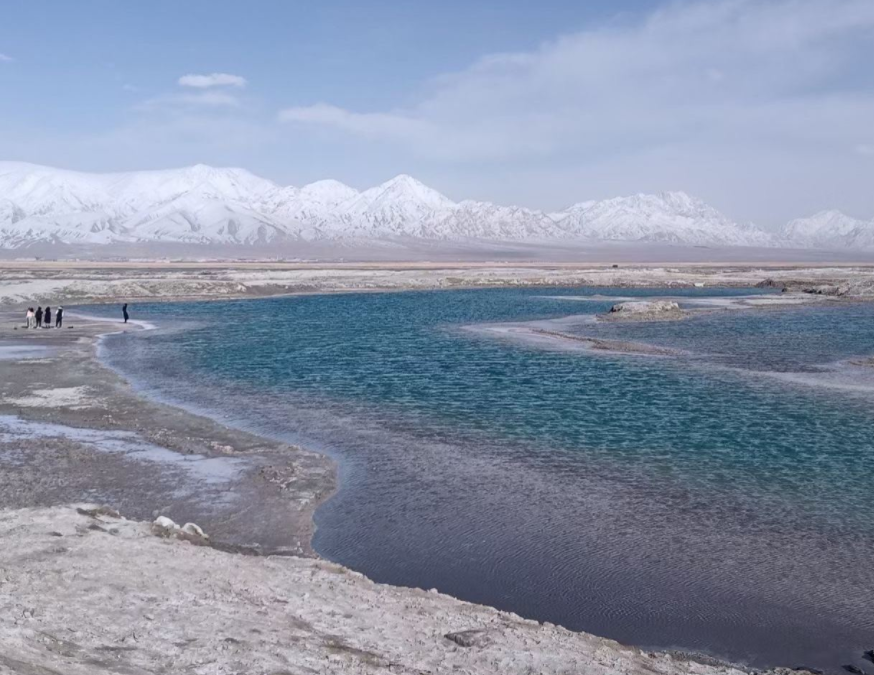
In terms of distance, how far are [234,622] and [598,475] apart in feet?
32.4

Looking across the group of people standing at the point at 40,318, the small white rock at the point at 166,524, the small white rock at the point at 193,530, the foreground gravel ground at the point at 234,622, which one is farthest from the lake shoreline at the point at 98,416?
the group of people standing at the point at 40,318

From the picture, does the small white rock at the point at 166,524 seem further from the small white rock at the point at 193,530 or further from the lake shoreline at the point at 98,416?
the lake shoreline at the point at 98,416

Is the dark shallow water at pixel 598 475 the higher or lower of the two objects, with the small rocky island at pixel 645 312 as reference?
lower

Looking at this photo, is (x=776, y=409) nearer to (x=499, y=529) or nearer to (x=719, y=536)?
(x=719, y=536)

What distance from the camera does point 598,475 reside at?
17719 mm

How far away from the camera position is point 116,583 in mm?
10406

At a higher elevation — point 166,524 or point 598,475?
point 166,524

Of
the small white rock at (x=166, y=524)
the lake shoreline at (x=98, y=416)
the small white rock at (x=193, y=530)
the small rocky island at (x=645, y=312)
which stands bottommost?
the lake shoreline at (x=98, y=416)

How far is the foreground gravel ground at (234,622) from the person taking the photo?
27.6ft

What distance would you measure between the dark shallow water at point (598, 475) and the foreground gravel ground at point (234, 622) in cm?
138

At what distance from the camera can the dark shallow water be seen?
1186 cm

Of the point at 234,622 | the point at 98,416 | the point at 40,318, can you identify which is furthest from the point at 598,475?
the point at 40,318

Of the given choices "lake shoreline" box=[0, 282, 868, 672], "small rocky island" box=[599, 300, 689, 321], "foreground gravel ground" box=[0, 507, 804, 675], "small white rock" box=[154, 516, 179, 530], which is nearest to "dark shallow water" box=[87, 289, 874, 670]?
"lake shoreline" box=[0, 282, 868, 672]

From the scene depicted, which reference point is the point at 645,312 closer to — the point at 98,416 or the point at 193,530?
the point at 98,416
